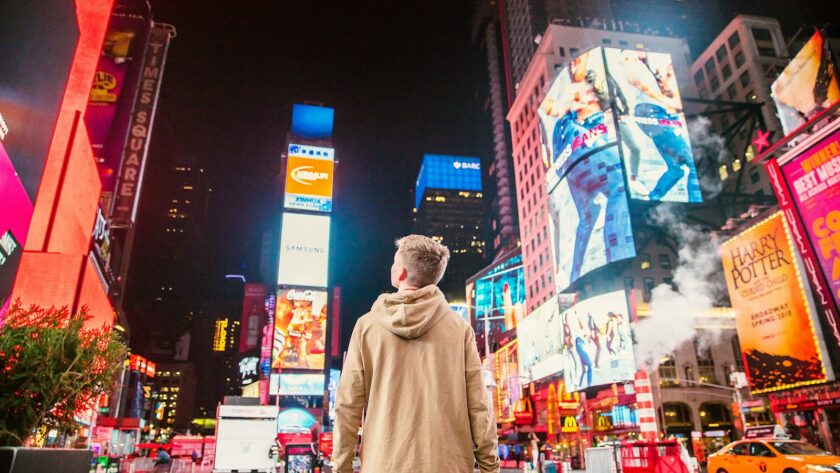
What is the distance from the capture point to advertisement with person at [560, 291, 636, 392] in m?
36.4

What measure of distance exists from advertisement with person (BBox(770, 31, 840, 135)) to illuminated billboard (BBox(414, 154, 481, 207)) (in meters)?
129

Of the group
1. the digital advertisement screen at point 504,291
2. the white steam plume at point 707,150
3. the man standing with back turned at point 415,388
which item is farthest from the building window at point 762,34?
the man standing with back turned at point 415,388

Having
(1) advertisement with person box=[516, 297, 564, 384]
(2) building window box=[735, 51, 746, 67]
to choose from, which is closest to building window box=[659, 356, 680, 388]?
(1) advertisement with person box=[516, 297, 564, 384]

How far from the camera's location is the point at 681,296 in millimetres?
47375

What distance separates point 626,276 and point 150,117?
4586cm

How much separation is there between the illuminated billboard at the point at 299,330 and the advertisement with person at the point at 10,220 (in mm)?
51676

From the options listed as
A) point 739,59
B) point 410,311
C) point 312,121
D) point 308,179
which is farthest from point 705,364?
point 312,121

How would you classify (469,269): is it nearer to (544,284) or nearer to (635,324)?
(544,284)

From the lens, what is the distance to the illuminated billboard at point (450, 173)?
15525 centimetres

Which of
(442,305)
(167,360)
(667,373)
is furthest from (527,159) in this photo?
(167,360)

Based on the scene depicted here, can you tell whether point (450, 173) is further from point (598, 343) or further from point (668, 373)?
point (598, 343)

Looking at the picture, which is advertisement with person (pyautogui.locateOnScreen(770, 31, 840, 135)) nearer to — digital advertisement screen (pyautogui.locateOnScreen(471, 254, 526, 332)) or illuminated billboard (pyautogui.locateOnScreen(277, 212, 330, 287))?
digital advertisement screen (pyautogui.locateOnScreen(471, 254, 526, 332))

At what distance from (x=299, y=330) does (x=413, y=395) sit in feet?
209

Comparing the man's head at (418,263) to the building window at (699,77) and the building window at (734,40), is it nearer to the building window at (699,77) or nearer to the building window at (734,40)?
the building window at (734,40)
